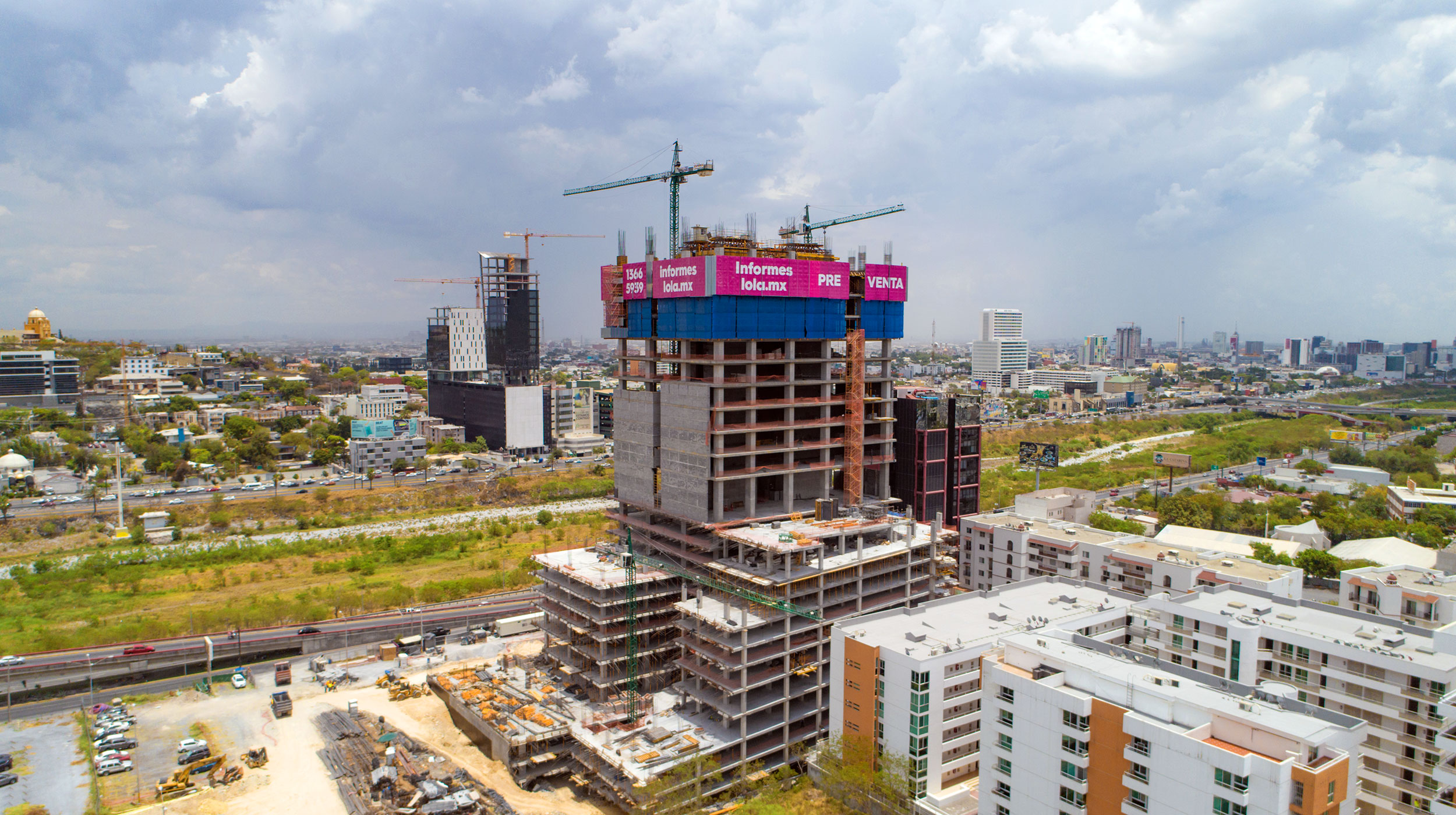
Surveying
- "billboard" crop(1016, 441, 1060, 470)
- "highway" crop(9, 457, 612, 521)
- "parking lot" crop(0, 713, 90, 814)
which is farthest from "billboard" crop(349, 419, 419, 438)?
"billboard" crop(1016, 441, 1060, 470)

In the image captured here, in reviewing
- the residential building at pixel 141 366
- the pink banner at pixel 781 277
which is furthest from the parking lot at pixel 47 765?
the residential building at pixel 141 366

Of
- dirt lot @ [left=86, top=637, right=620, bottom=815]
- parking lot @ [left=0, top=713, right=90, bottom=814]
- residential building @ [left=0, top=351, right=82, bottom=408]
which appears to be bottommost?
dirt lot @ [left=86, top=637, right=620, bottom=815]

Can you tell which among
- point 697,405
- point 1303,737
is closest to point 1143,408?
point 697,405

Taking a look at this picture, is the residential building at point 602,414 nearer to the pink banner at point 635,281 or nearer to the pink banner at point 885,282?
the pink banner at point 635,281

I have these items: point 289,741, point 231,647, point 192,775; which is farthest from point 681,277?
point 231,647

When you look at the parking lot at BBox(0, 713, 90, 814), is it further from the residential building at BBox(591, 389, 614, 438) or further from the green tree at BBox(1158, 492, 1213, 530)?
the residential building at BBox(591, 389, 614, 438)

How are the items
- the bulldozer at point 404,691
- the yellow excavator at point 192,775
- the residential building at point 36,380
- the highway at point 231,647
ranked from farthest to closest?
1. the residential building at point 36,380
2. the highway at point 231,647
3. the bulldozer at point 404,691
4. the yellow excavator at point 192,775

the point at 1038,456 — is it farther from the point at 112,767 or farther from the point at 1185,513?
the point at 112,767
